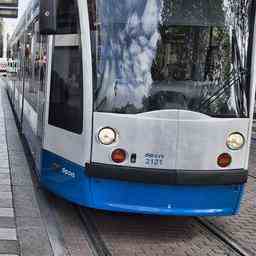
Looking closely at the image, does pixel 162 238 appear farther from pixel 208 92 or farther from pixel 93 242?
pixel 208 92

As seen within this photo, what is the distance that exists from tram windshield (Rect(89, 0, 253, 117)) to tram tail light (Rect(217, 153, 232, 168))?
389mm

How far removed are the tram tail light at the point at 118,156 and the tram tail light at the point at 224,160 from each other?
0.90 metres

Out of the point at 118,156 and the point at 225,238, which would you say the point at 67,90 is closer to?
the point at 118,156

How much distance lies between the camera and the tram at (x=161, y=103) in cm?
593

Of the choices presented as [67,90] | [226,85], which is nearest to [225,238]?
[226,85]

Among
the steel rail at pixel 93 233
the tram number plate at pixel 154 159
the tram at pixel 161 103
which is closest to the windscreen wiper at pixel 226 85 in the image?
the tram at pixel 161 103

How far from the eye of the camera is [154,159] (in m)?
5.94

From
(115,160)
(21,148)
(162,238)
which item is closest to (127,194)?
(115,160)

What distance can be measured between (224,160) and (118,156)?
3.33 ft

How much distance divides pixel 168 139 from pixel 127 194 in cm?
64

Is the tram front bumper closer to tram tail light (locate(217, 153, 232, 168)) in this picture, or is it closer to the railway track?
tram tail light (locate(217, 153, 232, 168))

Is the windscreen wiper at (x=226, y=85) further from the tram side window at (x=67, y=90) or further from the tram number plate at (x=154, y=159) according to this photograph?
the tram side window at (x=67, y=90)


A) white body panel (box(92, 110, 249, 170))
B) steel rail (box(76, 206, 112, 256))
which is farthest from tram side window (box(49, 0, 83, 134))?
→ steel rail (box(76, 206, 112, 256))

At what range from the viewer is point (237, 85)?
626 centimetres
